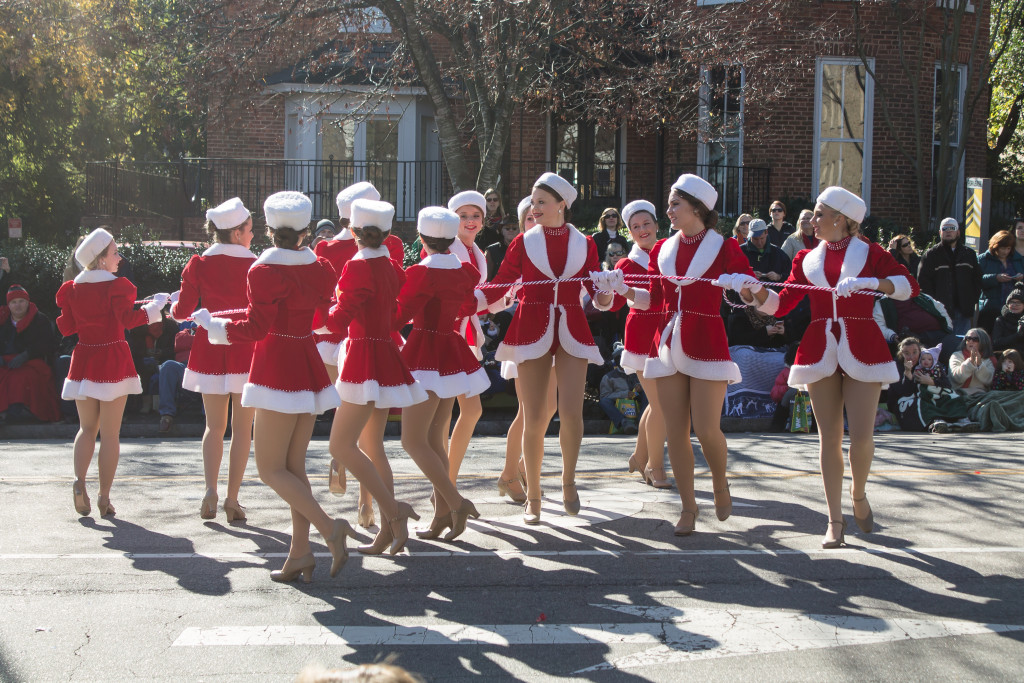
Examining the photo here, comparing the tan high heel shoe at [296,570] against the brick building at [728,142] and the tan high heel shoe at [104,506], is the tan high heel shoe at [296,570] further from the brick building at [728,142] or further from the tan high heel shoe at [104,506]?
the brick building at [728,142]

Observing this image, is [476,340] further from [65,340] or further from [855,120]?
[855,120]

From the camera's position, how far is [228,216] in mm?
7348

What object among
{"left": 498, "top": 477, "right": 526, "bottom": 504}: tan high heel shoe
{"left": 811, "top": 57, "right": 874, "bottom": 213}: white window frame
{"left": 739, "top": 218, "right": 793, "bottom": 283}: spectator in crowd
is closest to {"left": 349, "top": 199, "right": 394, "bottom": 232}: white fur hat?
{"left": 498, "top": 477, "right": 526, "bottom": 504}: tan high heel shoe

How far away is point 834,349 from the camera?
6.64m

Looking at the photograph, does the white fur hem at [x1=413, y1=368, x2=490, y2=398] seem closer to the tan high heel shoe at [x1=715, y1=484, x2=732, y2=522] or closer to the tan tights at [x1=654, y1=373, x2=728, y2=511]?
the tan tights at [x1=654, y1=373, x2=728, y2=511]

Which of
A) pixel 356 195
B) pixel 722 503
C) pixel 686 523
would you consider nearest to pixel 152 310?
pixel 356 195

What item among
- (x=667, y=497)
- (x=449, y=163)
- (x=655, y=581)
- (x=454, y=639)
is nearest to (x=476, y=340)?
(x=667, y=497)

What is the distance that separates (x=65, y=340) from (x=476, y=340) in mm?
7466

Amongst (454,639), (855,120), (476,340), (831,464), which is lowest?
(454,639)

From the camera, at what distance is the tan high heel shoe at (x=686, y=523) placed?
695 centimetres

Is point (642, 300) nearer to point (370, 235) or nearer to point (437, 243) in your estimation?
point (437, 243)

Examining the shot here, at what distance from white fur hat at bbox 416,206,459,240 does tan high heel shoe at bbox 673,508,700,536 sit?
7.43 feet

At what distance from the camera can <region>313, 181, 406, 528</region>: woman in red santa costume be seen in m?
6.67

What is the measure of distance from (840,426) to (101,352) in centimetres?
489
